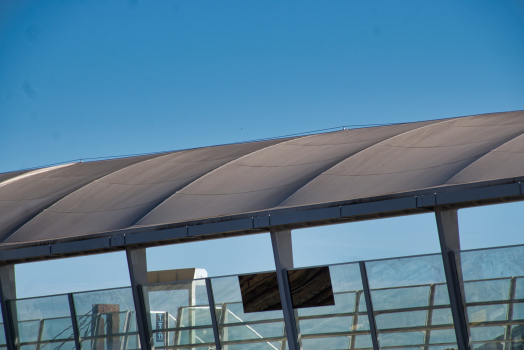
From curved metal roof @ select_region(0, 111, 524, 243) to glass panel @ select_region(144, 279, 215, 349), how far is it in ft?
5.57

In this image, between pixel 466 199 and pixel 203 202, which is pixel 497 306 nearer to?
pixel 466 199

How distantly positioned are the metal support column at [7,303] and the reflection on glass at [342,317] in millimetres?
7619

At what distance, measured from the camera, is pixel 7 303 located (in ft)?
49.2

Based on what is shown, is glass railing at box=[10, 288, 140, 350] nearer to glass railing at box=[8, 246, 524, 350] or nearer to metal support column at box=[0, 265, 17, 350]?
glass railing at box=[8, 246, 524, 350]

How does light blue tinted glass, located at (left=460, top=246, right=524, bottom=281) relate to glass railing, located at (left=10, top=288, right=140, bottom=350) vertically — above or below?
above

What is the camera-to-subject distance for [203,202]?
13977 millimetres

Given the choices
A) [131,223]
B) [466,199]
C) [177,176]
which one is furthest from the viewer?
[177,176]

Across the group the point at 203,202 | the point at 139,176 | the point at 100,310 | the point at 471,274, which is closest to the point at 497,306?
the point at 471,274

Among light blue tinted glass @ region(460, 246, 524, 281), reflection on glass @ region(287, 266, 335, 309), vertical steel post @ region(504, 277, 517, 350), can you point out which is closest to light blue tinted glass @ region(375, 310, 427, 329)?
reflection on glass @ region(287, 266, 335, 309)

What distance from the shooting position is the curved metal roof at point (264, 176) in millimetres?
12250

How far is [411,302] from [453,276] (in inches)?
38.7

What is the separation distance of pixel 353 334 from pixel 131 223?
5.53 meters

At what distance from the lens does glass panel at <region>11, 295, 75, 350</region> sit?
1453 cm

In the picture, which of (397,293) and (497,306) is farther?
(397,293)
